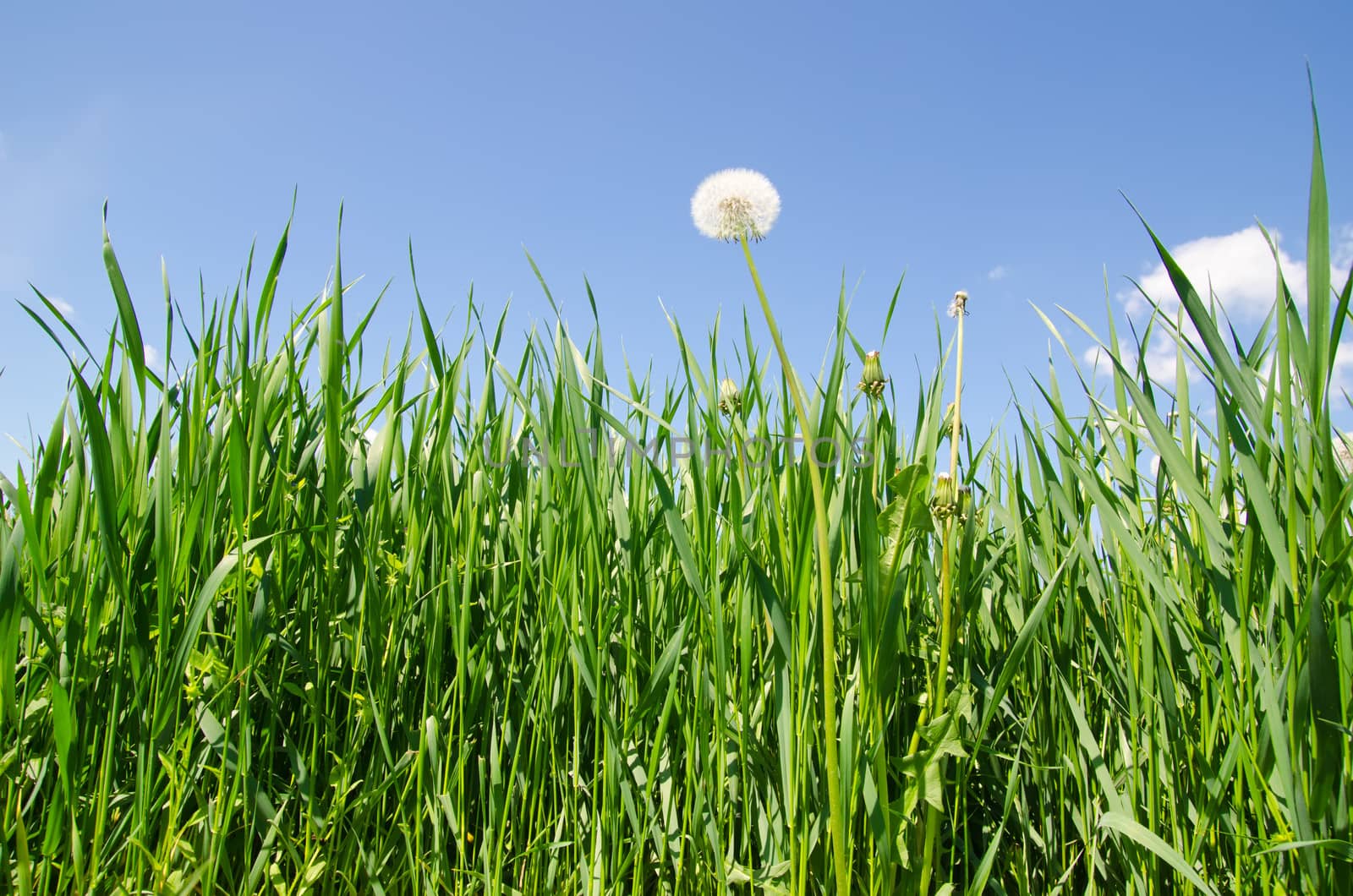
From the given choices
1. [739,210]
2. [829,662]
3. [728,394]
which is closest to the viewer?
[829,662]

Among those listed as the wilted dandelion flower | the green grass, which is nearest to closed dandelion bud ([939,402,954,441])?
the green grass

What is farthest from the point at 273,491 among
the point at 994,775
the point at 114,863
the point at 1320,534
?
the point at 1320,534

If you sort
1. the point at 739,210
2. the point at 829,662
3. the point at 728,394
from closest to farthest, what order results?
the point at 829,662 → the point at 739,210 → the point at 728,394

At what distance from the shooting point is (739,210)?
101 centimetres

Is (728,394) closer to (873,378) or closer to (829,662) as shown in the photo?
(873,378)

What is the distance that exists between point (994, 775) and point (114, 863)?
3.90ft

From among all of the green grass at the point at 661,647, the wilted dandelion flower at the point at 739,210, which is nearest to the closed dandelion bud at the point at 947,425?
→ the green grass at the point at 661,647

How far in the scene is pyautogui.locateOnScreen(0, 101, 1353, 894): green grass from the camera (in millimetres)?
791

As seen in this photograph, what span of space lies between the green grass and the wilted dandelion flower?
19 cm

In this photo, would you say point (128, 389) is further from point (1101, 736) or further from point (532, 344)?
point (1101, 736)

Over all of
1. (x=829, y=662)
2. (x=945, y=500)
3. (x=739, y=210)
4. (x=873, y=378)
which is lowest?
(x=829, y=662)

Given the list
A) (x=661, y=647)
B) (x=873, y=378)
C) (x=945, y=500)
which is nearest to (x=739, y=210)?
(x=873, y=378)

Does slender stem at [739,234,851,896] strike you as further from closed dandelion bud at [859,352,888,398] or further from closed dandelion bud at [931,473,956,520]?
closed dandelion bud at [859,352,888,398]

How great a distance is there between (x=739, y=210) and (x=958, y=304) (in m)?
0.32
